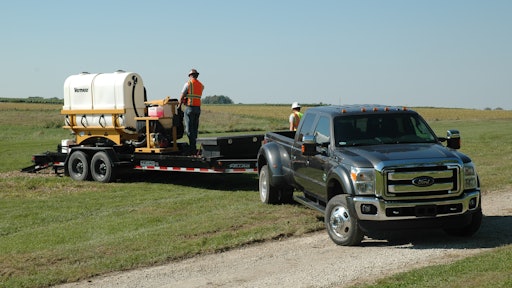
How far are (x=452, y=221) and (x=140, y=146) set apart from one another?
34.2ft

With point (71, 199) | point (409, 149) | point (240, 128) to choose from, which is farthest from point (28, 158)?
point (240, 128)

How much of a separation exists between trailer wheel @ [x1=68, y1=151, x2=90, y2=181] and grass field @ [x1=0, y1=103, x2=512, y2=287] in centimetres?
29

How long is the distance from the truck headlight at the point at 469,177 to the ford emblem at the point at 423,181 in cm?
56

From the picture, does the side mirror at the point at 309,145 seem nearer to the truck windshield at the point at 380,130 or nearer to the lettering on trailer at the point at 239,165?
the truck windshield at the point at 380,130

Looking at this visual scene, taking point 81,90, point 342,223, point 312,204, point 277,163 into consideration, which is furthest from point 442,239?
point 81,90

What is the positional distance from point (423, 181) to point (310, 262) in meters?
1.80

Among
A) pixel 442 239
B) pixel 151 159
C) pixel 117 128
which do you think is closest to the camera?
pixel 442 239

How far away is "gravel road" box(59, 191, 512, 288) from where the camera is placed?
784 cm

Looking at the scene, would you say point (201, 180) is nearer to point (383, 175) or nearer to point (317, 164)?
point (317, 164)

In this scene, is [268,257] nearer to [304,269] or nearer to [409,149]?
[304,269]

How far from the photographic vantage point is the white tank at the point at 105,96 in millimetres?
17734

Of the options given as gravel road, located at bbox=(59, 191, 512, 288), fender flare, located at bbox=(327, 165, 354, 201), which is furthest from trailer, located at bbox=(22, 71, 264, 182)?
gravel road, located at bbox=(59, 191, 512, 288)

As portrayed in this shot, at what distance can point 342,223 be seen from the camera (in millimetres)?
9367

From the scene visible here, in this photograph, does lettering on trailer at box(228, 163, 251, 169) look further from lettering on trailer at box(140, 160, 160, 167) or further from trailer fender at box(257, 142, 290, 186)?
lettering on trailer at box(140, 160, 160, 167)
